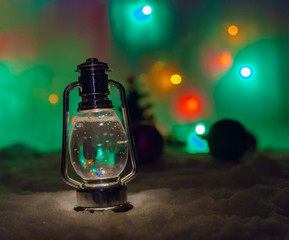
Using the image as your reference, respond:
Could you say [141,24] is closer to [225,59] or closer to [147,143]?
[225,59]

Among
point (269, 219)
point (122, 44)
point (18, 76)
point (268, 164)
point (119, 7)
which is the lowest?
point (269, 219)

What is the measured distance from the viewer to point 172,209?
1.16 m

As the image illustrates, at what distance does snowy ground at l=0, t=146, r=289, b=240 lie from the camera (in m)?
0.97

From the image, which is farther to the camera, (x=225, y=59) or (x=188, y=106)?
(x=188, y=106)

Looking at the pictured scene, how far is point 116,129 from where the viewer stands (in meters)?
1.20

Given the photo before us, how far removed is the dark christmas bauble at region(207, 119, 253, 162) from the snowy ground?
251 millimetres

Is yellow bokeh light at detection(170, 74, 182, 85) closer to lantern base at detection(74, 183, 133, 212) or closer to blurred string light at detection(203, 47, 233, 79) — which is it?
blurred string light at detection(203, 47, 233, 79)

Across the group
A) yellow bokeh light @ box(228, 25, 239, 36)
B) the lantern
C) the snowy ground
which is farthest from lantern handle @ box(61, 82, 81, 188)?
yellow bokeh light @ box(228, 25, 239, 36)

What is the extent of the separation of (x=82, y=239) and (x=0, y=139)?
8.22 feet

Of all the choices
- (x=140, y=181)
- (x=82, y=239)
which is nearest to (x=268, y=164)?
(x=140, y=181)

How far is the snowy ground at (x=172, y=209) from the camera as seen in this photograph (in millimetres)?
972

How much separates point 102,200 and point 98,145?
0.19 metres

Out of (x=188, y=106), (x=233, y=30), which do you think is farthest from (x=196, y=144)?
(x=233, y=30)

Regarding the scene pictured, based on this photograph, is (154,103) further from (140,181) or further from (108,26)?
(140,181)
